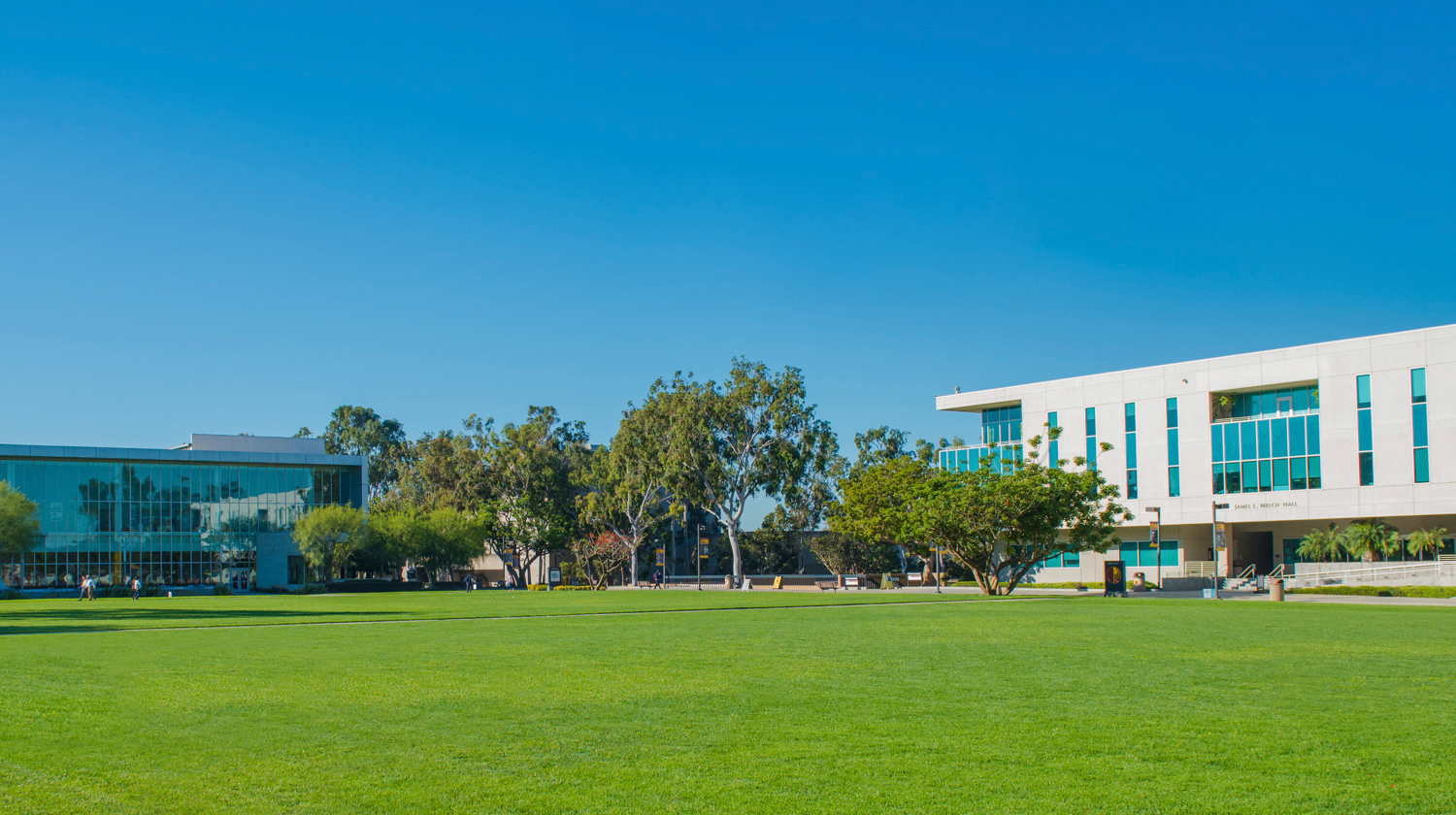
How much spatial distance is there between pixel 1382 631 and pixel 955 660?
470 inches

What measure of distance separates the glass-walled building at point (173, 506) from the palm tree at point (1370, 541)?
225ft

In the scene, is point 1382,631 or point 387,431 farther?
point 387,431

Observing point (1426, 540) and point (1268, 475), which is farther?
point (1268, 475)

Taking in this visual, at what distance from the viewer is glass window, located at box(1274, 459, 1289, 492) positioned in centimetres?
6372

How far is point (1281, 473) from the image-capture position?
6391 cm

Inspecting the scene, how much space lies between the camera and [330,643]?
21062 mm

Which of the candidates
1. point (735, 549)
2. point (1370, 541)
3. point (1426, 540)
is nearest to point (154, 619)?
point (735, 549)

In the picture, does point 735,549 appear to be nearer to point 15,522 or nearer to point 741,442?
point 741,442

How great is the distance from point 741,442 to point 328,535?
29.5 metres

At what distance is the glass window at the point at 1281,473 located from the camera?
6372 centimetres

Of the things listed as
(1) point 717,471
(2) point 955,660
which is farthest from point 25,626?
(1) point 717,471

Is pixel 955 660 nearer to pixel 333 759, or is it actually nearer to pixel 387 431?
pixel 333 759

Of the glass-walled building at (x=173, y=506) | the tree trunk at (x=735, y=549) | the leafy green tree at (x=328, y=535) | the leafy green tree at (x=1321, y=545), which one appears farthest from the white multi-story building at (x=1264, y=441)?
the glass-walled building at (x=173, y=506)

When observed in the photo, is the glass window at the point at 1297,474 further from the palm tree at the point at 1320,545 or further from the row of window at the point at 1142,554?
the row of window at the point at 1142,554
